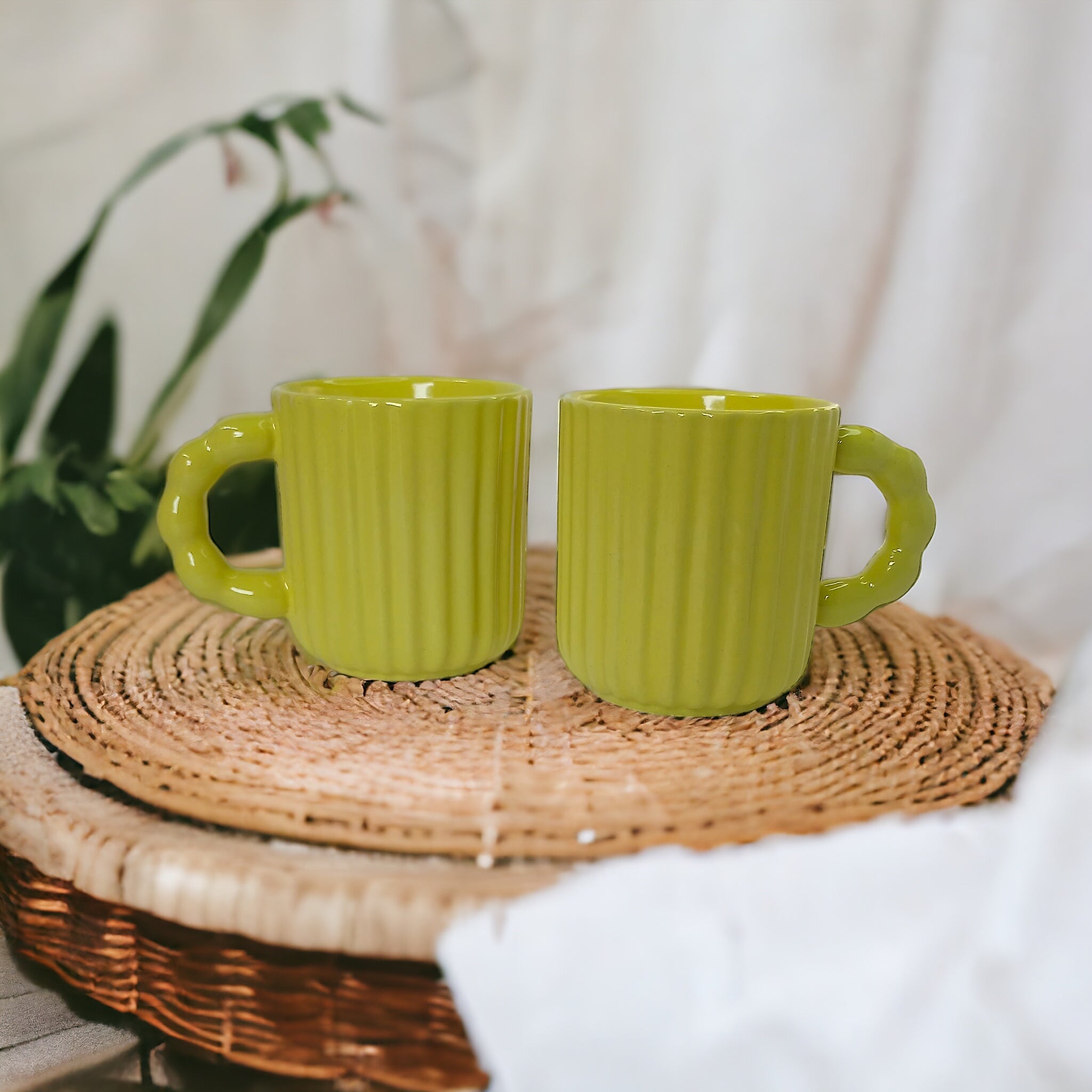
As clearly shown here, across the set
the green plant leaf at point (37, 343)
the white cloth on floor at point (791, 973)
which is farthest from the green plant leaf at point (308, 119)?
the white cloth on floor at point (791, 973)

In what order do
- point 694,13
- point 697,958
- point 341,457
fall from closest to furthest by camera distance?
point 697,958 → point 341,457 → point 694,13

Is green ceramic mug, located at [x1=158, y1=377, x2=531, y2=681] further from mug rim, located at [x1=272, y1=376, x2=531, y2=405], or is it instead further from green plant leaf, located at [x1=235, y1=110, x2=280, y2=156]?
green plant leaf, located at [x1=235, y1=110, x2=280, y2=156]

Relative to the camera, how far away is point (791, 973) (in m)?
0.32

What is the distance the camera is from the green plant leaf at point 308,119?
67 cm

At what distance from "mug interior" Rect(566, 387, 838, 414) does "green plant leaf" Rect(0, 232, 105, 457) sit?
0.41 meters

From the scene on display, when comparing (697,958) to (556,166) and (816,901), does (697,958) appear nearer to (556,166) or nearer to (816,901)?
(816,901)

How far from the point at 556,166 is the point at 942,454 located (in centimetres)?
35

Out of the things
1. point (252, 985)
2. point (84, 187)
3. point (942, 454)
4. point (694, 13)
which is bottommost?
point (252, 985)

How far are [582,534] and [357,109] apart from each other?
1.37 ft

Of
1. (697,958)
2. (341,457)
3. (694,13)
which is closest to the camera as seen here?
(697,958)

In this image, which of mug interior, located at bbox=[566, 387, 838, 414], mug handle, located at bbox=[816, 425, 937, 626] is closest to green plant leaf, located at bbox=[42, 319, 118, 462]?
mug interior, located at bbox=[566, 387, 838, 414]

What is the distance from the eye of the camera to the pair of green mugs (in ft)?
1.31

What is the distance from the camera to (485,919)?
32cm

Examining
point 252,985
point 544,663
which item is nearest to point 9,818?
point 252,985
